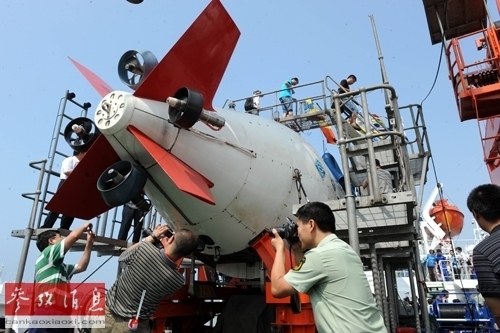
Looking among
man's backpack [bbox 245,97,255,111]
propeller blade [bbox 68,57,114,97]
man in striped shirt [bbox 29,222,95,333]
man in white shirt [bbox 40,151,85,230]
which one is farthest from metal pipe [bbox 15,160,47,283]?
man's backpack [bbox 245,97,255,111]

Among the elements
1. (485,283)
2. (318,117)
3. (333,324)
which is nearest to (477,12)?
(318,117)

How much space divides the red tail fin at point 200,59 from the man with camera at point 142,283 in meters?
1.53

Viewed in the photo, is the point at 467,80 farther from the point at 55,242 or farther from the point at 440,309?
the point at 55,242

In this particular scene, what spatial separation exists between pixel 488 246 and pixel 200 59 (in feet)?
10.0

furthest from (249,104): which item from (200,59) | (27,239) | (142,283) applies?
(142,283)

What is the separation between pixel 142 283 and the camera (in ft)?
10.9

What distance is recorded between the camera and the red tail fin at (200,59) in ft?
12.5

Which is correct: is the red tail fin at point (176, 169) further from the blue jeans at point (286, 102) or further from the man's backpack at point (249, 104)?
the blue jeans at point (286, 102)

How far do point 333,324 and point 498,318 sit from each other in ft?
4.45

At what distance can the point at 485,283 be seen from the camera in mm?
2625

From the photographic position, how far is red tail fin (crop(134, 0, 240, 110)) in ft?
12.5

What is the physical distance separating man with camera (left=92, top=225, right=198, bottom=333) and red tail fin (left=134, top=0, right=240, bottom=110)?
5.03ft

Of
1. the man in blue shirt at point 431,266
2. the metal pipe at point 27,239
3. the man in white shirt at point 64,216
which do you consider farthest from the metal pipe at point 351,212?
the man in blue shirt at point 431,266

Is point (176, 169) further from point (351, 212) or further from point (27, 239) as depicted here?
point (27, 239)
